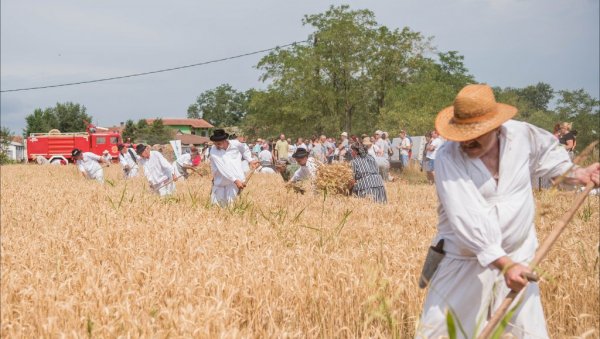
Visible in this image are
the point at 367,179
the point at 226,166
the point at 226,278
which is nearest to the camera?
the point at 226,278

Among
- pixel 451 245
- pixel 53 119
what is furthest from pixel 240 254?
pixel 53 119

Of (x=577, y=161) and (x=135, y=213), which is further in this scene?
(x=135, y=213)

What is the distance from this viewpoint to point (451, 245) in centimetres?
320

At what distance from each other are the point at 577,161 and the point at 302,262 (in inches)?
98.2

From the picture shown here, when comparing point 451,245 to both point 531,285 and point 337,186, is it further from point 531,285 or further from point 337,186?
point 337,186

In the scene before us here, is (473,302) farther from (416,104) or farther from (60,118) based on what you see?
(60,118)

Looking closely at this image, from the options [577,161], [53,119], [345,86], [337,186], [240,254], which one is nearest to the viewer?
[577,161]

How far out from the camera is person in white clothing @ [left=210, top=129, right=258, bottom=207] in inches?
360

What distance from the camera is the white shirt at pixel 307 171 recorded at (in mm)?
11607

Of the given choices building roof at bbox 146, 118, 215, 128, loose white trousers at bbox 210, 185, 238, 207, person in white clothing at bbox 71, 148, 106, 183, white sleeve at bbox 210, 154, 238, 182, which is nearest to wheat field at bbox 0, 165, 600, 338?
white sleeve at bbox 210, 154, 238, 182

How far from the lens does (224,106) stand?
13562 cm

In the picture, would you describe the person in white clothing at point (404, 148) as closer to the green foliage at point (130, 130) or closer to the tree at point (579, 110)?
the tree at point (579, 110)

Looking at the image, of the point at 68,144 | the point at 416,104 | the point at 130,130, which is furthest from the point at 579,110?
the point at 130,130

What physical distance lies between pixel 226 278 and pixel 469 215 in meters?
2.09
